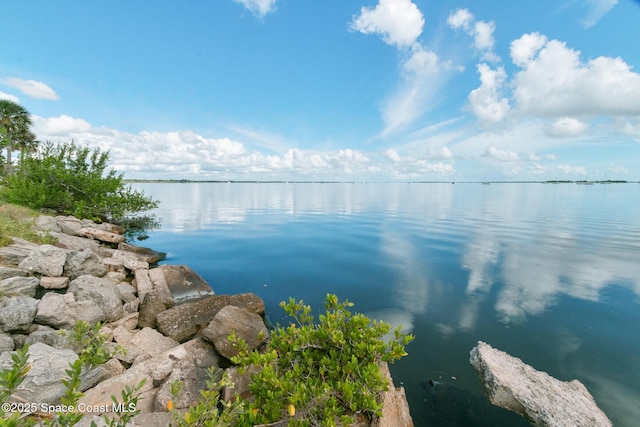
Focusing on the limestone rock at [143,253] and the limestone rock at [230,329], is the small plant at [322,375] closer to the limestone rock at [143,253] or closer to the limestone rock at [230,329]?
the limestone rock at [230,329]

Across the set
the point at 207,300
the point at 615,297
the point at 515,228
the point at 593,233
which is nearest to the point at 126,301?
the point at 207,300

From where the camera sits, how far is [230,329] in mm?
7461

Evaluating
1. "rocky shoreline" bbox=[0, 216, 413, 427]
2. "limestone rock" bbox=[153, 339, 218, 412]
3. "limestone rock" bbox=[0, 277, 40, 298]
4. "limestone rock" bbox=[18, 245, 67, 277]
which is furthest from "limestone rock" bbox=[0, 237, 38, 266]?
"limestone rock" bbox=[153, 339, 218, 412]

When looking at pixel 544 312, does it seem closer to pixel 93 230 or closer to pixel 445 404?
pixel 445 404

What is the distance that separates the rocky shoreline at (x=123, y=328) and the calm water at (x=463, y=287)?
10.5 ft

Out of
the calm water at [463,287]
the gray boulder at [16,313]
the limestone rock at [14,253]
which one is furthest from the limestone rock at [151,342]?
the limestone rock at [14,253]

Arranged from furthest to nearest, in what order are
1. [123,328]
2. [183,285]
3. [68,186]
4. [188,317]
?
1. [68,186]
2. [183,285]
3. [188,317]
4. [123,328]

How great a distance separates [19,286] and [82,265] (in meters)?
2.81

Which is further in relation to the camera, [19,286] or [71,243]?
[71,243]

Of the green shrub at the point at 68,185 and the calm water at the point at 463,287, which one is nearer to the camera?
the calm water at the point at 463,287

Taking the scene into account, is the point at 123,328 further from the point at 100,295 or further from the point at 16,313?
the point at 16,313

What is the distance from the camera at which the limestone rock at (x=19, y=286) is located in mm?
8777

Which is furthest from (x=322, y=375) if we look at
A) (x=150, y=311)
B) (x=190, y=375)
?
(x=150, y=311)

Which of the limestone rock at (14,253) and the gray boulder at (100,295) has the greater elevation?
the limestone rock at (14,253)
